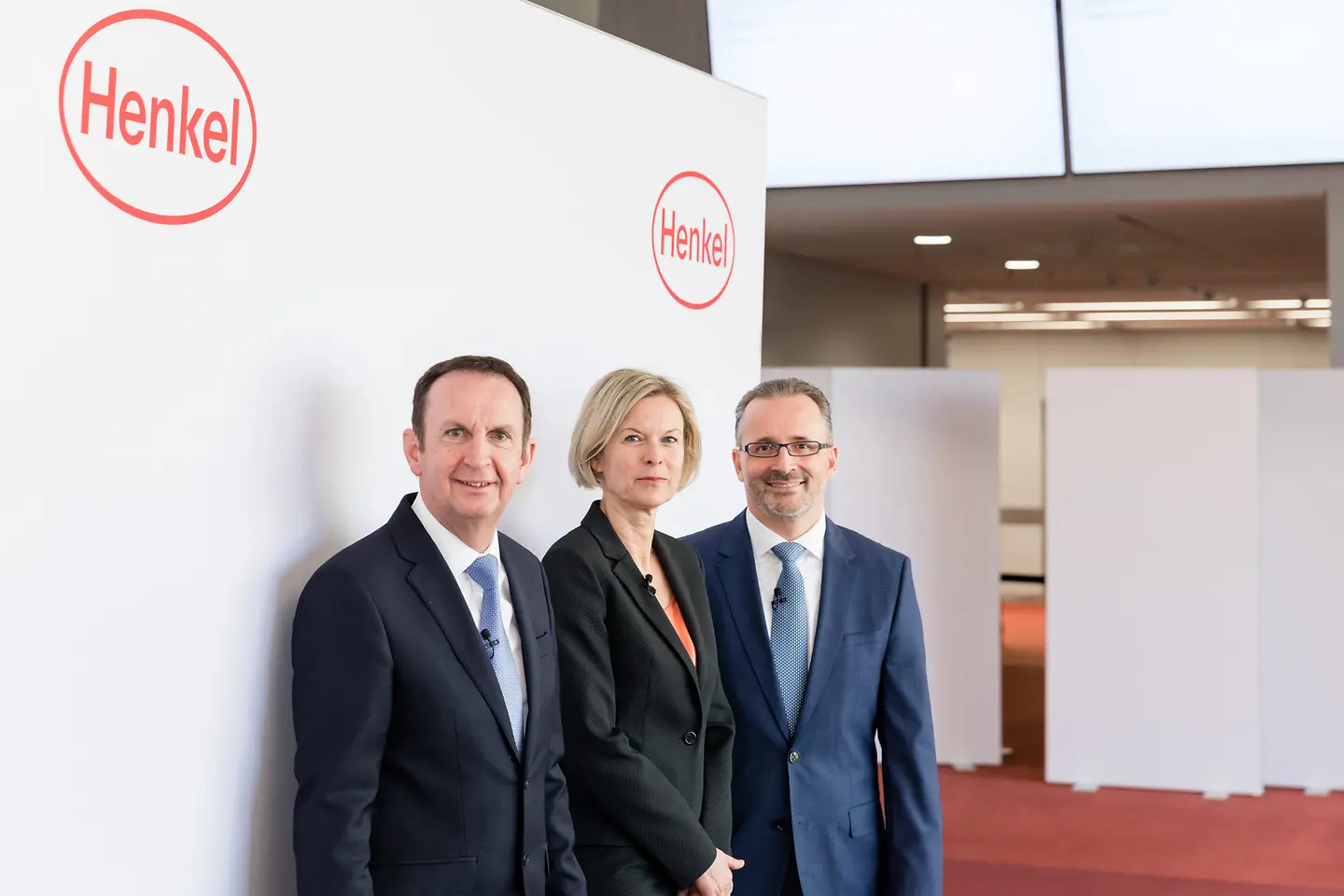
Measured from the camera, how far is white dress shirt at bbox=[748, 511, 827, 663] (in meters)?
2.95

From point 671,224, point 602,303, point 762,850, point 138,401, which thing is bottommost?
point 762,850

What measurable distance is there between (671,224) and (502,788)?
164cm

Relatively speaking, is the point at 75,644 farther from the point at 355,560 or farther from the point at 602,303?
the point at 602,303

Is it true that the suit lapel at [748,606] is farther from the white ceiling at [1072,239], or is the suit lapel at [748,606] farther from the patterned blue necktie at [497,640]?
the white ceiling at [1072,239]

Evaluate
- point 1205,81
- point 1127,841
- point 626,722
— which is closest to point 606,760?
point 626,722

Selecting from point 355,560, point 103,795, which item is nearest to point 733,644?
point 355,560

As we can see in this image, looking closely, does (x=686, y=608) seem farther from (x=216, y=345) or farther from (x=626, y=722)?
(x=216, y=345)

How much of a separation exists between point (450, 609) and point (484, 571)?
0.13 meters

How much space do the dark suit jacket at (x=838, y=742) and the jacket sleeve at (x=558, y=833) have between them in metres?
0.52

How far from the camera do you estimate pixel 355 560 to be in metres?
2.25

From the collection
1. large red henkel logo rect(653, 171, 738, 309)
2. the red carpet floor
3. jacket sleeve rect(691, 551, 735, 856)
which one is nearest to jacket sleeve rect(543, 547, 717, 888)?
jacket sleeve rect(691, 551, 735, 856)

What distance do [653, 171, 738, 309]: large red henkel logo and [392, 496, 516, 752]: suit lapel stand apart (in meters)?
1.31

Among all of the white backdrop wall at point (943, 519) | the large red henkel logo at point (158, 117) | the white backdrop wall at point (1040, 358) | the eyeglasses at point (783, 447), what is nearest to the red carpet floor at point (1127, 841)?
the white backdrop wall at point (943, 519)

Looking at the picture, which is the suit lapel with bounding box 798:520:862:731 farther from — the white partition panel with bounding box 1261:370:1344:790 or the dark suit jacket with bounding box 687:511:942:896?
the white partition panel with bounding box 1261:370:1344:790
